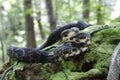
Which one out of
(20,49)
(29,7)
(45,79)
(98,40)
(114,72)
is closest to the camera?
(114,72)

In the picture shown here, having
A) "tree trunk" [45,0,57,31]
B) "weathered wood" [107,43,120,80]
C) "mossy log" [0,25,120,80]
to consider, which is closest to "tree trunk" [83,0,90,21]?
"tree trunk" [45,0,57,31]

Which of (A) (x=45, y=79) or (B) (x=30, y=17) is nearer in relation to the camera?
(A) (x=45, y=79)

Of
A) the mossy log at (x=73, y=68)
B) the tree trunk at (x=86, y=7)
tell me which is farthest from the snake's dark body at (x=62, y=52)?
the tree trunk at (x=86, y=7)

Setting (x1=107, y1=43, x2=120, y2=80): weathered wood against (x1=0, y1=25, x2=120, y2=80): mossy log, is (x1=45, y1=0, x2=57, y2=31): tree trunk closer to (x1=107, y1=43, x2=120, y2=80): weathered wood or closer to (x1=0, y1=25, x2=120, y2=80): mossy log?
(x1=0, y1=25, x2=120, y2=80): mossy log

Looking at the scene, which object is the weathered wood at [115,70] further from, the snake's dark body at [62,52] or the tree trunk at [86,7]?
the tree trunk at [86,7]

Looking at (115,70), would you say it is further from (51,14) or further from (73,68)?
(51,14)

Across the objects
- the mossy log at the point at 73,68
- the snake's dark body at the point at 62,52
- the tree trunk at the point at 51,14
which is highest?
the tree trunk at the point at 51,14

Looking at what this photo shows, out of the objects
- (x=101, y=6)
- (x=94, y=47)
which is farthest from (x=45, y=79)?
(x=101, y=6)

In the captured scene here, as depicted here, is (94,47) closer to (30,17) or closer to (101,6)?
(101,6)

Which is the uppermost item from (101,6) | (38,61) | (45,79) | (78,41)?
(101,6)

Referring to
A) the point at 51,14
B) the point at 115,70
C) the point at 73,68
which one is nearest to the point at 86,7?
the point at 51,14

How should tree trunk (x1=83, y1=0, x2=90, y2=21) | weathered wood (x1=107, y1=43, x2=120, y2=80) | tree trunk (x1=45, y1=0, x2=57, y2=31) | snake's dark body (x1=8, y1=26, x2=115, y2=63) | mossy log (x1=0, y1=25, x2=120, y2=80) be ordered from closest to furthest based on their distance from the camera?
weathered wood (x1=107, y1=43, x2=120, y2=80)
mossy log (x1=0, y1=25, x2=120, y2=80)
snake's dark body (x1=8, y1=26, x2=115, y2=63)
tree trunk (x1=45, y1=0, x2=57, y2=31)
tree trunk (x1=83, y1=0, x2=90, y2=21)
